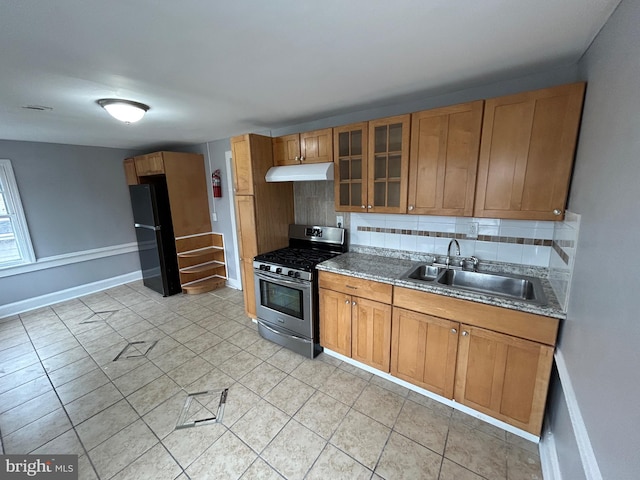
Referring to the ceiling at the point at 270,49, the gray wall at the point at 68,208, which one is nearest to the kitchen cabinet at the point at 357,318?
the ceiling at the point at 270,49

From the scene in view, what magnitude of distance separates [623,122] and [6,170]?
5864 mm

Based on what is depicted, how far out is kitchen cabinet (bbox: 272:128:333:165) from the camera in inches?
98.0

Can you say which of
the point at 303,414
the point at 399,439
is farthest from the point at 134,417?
the point at 399,439

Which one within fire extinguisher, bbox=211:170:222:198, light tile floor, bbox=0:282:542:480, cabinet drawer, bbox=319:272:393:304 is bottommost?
light tile floor, bbox=0:282:542:480

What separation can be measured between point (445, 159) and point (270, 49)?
1.41m

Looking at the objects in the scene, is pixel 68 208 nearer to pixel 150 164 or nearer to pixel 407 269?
pixel 150 164

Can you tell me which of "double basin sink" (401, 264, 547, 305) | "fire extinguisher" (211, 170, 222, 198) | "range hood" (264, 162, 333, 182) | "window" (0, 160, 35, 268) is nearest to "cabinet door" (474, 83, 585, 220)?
"double basin sink" (401, 264, 547, 305)

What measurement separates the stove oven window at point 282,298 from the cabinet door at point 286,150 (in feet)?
4.41

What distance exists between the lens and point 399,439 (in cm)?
171

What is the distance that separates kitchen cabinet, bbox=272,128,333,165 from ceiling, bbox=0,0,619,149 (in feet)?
0.96

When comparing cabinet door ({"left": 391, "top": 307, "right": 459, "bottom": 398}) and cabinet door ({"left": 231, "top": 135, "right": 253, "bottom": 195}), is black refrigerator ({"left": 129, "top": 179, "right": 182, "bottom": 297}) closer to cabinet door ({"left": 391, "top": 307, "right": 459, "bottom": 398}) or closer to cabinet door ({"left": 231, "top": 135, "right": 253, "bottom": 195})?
cabinet door ({"left": 231, "top": 135, "right": 253, "bottom": 195})

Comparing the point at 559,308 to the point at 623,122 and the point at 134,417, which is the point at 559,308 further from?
the point at 134,417

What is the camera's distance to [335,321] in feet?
7.90

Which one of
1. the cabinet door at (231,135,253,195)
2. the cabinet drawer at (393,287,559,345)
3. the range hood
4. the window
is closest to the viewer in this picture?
the cabinet drawer at (393,287,559,345)
